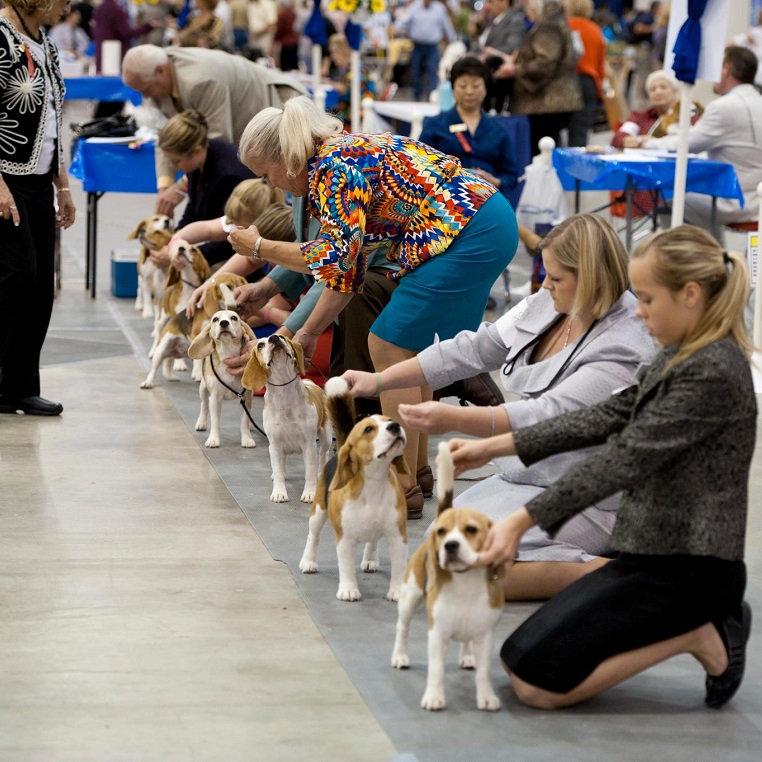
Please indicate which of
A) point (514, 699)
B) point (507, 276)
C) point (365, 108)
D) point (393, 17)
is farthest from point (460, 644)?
point (393, 17)

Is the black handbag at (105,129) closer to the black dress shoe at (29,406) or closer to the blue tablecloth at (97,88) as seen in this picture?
the black dress shoe at (29,406)

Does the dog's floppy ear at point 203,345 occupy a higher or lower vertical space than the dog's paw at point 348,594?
higher

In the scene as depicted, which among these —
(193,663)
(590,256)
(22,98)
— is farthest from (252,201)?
(193,663)

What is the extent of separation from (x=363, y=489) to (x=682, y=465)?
1.04 meters

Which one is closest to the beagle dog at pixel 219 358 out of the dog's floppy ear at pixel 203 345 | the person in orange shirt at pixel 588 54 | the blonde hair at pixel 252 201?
the dog's floppy ear at pixel 203 345

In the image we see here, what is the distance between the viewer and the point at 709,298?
270cm

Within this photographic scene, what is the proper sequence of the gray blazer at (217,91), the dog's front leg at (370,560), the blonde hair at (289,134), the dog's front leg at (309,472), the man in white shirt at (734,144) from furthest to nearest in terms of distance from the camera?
the man in white shirt at (734,144) → the gray blazer at (217,91) → the dog's front leg at (309,472) → the blonde hair at (289,134) → the dog's front leg at (370,560)

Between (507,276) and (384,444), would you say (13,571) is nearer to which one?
(384,444)

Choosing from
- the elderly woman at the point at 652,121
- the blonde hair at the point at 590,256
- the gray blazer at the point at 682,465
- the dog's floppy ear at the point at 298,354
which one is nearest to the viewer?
the gray blazer at the point at 682,465

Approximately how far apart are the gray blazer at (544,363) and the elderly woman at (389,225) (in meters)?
0.45

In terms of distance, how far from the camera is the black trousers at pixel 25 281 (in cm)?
539

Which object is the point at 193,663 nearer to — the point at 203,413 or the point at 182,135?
the point at 203,413

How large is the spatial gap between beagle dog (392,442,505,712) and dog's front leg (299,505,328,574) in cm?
85

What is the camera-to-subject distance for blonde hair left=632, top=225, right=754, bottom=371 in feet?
8.75
